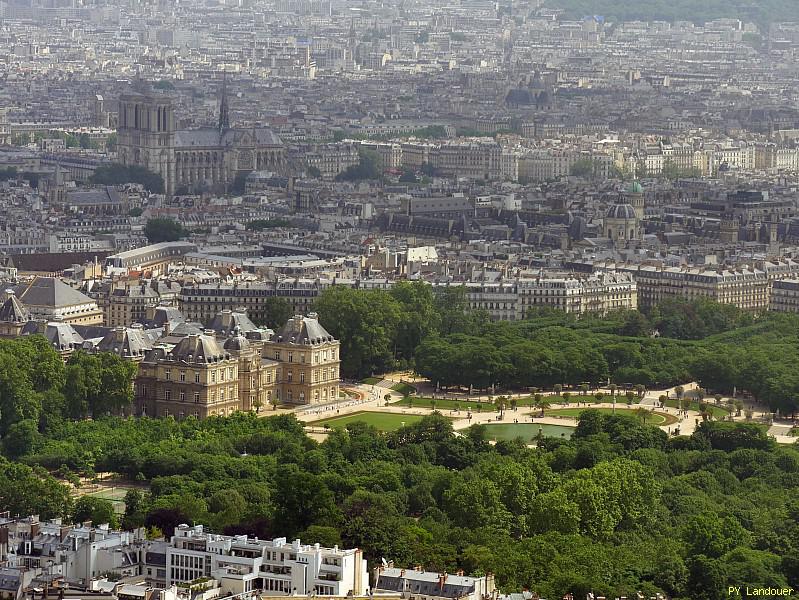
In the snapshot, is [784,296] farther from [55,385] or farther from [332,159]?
[332,159]

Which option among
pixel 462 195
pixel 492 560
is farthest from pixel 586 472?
pixel 462 195

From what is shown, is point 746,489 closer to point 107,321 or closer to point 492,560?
point 492,560

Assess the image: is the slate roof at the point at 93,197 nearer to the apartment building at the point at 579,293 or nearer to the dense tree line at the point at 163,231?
the dense tree line at the point at 163,231

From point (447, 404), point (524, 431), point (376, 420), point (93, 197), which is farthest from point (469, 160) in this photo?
point (524, 431)

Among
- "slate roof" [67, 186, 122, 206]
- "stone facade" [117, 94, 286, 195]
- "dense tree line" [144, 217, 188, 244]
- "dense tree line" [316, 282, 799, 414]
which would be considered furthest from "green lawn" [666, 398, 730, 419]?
"stone facade" [117, 94, 286, 195]

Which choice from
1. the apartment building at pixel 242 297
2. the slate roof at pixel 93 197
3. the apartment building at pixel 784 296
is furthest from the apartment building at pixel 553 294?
the slate roof at pixel 93 197

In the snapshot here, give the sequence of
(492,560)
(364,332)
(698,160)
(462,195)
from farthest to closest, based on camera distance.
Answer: (698,160) < (462,195) < (364,332) < (492,560)
